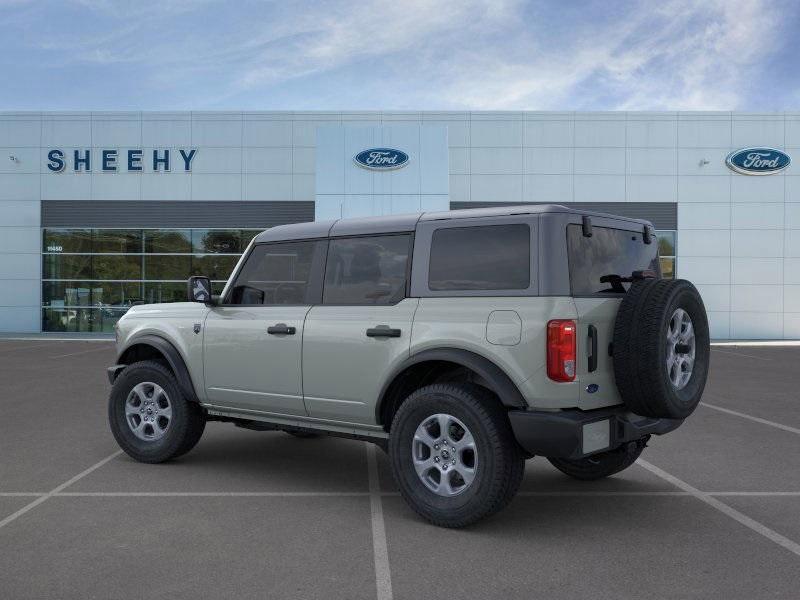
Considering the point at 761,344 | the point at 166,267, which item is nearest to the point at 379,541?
the point at 761,344

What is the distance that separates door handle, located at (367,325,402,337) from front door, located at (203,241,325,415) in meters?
0.64

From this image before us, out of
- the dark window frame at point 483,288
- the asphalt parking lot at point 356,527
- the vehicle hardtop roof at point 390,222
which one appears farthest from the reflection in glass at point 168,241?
the dark window frame at point 483,288

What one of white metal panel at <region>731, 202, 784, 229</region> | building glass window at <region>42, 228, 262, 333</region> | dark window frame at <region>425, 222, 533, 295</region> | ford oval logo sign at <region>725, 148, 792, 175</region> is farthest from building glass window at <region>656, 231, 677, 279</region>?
dark window frame at <region>425, 222, 533, 295</region>

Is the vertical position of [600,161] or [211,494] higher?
[600,161]

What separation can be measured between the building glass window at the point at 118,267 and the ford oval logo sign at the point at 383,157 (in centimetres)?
501

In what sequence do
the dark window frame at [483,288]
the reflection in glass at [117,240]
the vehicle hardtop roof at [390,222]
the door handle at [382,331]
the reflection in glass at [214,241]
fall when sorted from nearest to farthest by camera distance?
the dark window frame at [483,288] → the vehicle hardtop roof at [390,222] → the door handle at [382,331] → the reflection in glass at [214,241] → the reflection in glass at [117,240]

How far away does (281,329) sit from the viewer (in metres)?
5.32

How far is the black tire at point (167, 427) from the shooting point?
6.02 metres

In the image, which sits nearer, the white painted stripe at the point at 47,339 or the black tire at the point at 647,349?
the black tire at the point at 647,349

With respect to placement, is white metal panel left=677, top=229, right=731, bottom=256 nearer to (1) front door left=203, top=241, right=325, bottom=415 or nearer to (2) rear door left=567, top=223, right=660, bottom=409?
(2) rear door left=567, top=223, right=660, bottom=409

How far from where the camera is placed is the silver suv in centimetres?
423

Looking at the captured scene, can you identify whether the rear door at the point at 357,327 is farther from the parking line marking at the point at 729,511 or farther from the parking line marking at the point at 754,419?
the parking line marking at the point at 754,419

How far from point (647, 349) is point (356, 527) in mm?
2030

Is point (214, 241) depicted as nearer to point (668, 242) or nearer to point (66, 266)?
point (66, 266)
